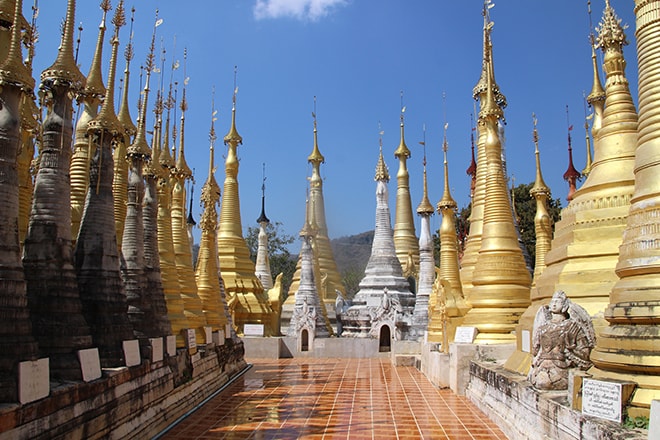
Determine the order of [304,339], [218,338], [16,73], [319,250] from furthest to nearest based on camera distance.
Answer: [319,250], [304,339], [218,338], [16,73]

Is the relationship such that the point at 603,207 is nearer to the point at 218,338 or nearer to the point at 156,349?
the point at 156,349

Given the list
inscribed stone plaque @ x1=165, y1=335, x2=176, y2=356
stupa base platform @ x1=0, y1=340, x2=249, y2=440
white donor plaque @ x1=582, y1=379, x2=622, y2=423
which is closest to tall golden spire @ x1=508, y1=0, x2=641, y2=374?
white donor plaque @ x1=582, y1=379, x2=622, y2=423

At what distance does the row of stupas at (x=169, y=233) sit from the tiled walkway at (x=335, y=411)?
69.9 inches

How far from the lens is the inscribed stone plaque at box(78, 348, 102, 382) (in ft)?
26.1

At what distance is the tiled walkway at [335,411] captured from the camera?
10.5 metres

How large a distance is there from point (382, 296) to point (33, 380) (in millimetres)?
26468

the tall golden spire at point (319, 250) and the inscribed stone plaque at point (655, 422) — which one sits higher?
the tall golden spire at point (319, 250)

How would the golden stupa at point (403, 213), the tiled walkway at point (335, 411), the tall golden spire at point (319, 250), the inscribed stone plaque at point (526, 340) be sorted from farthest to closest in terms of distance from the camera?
the golden stupa at point (403, 213), the tall golden spire at point (319, 250), the inscribed stone plaque at point (526, 340), the tiled walkway at point (335, 411)

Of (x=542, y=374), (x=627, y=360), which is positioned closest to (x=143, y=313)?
(x=542, y=374)

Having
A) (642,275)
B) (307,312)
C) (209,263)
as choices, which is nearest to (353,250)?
(307,312)

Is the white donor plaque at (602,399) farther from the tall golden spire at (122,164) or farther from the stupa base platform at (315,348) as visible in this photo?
the stupa base platform at (315,348)

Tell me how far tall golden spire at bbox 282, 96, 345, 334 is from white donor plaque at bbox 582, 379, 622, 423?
26527 millimetres

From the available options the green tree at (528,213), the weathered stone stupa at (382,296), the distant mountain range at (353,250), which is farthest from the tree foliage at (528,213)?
the distant mountain range at (353,250)

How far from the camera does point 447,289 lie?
18.3 metres
